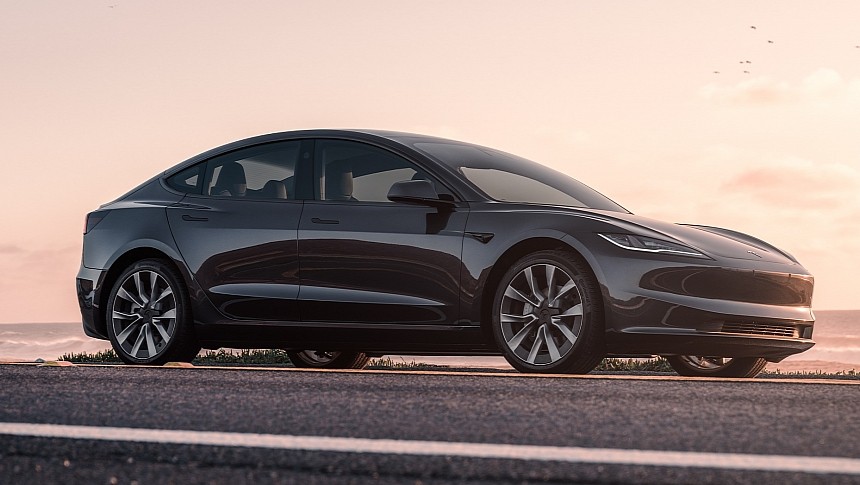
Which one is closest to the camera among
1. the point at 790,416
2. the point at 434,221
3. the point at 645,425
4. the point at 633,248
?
the point at 645,425

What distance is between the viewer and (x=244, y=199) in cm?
866

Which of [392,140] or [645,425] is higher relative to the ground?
[392,140]

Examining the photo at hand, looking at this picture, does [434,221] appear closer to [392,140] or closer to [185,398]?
[392,140]

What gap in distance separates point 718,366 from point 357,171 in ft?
9.53

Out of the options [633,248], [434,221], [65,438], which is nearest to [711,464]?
[65,438]

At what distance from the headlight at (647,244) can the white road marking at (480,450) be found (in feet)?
10.9

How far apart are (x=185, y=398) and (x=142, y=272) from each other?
341cm

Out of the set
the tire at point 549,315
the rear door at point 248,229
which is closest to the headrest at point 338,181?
the rear door at point 248,229

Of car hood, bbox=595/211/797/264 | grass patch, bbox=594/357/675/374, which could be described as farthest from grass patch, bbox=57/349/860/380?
car hood, bbox=595/211/797/264

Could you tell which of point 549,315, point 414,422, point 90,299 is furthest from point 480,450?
point 90,299

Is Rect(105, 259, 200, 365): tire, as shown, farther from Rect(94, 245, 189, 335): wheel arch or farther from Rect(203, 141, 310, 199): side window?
Rect(203, 141, 310, 199): side window

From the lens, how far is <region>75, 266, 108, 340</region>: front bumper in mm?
9078

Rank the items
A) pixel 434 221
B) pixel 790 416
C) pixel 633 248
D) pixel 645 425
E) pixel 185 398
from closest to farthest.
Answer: pixel 645 425 < pixel 790 416 < pixel 185 398 < pixel 633 248 < pixel 434 221

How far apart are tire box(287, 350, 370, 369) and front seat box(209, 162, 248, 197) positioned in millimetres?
1633
